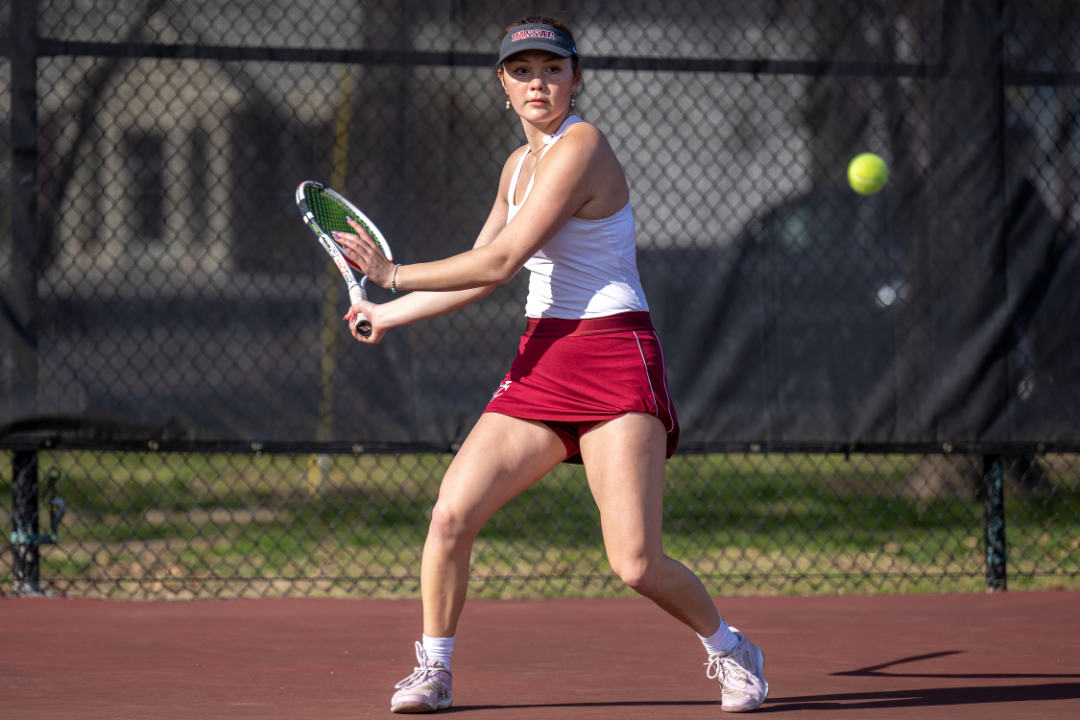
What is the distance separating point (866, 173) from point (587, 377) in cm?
228

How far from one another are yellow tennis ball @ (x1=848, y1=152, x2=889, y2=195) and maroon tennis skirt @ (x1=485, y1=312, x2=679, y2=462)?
2.07m

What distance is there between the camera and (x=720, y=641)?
3238 millimetres

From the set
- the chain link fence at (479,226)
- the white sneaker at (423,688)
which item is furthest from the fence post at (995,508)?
the white sneaker at (423,688)

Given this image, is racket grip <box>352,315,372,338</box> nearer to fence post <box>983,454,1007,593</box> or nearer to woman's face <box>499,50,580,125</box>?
woman's face <box>499,50,580,125</box>

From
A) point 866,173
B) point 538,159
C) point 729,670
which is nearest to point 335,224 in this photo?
point 538,159

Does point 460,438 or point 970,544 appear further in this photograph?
point 970,544

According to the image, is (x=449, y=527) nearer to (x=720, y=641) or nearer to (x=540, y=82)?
(x=720, y=641)

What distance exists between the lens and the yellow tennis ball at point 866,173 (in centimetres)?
495

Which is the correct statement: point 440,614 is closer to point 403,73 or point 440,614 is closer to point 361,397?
point 361,397

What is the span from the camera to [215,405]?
4766 mm

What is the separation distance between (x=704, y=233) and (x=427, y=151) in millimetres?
1094

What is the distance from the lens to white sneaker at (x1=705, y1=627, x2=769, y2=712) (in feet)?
10.6

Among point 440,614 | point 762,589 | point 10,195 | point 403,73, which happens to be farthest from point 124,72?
point 762,589

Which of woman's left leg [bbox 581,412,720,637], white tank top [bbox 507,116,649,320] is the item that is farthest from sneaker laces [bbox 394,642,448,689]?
white tank top [bbox 507,116,649,320]
